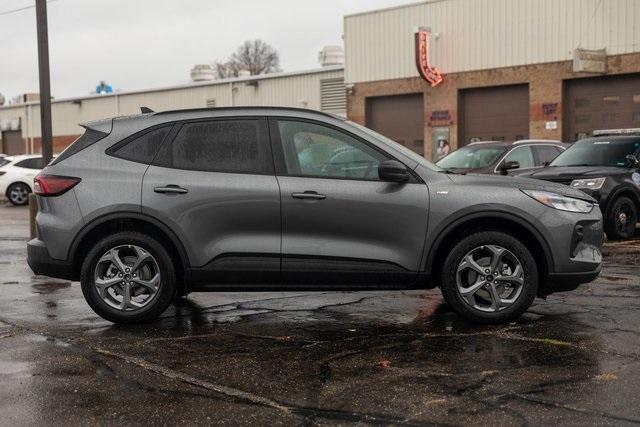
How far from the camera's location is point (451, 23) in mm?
28766

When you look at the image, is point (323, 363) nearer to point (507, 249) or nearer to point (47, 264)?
point (507, 249)

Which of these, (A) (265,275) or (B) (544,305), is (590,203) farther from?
(A) (265,275)

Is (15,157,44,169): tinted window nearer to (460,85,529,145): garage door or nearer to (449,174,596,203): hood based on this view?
(460,85,529,145): garage door

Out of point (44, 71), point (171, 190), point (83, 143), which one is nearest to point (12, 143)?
point (44, 71)

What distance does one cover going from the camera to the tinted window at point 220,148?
698 centimetres

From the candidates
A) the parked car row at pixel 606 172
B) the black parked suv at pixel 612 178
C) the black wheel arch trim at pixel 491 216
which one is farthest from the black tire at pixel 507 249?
the black parked suv at pixel 612 178

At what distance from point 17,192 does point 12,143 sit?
86.4 feet

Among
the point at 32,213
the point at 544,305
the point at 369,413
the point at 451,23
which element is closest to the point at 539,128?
the point at 451,23

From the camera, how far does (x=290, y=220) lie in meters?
6.81

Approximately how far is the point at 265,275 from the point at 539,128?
825 inches

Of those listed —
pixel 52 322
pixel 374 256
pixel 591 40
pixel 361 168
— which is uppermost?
pixel 591 40

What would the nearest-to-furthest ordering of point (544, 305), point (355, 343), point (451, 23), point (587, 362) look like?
point (587, 362)
point (355, 343)
point (544, 305)
point (451, 23)

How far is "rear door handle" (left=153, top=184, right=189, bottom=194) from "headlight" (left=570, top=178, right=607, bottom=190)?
26.2 feet

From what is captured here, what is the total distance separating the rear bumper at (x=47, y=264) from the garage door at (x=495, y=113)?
21.8 m
